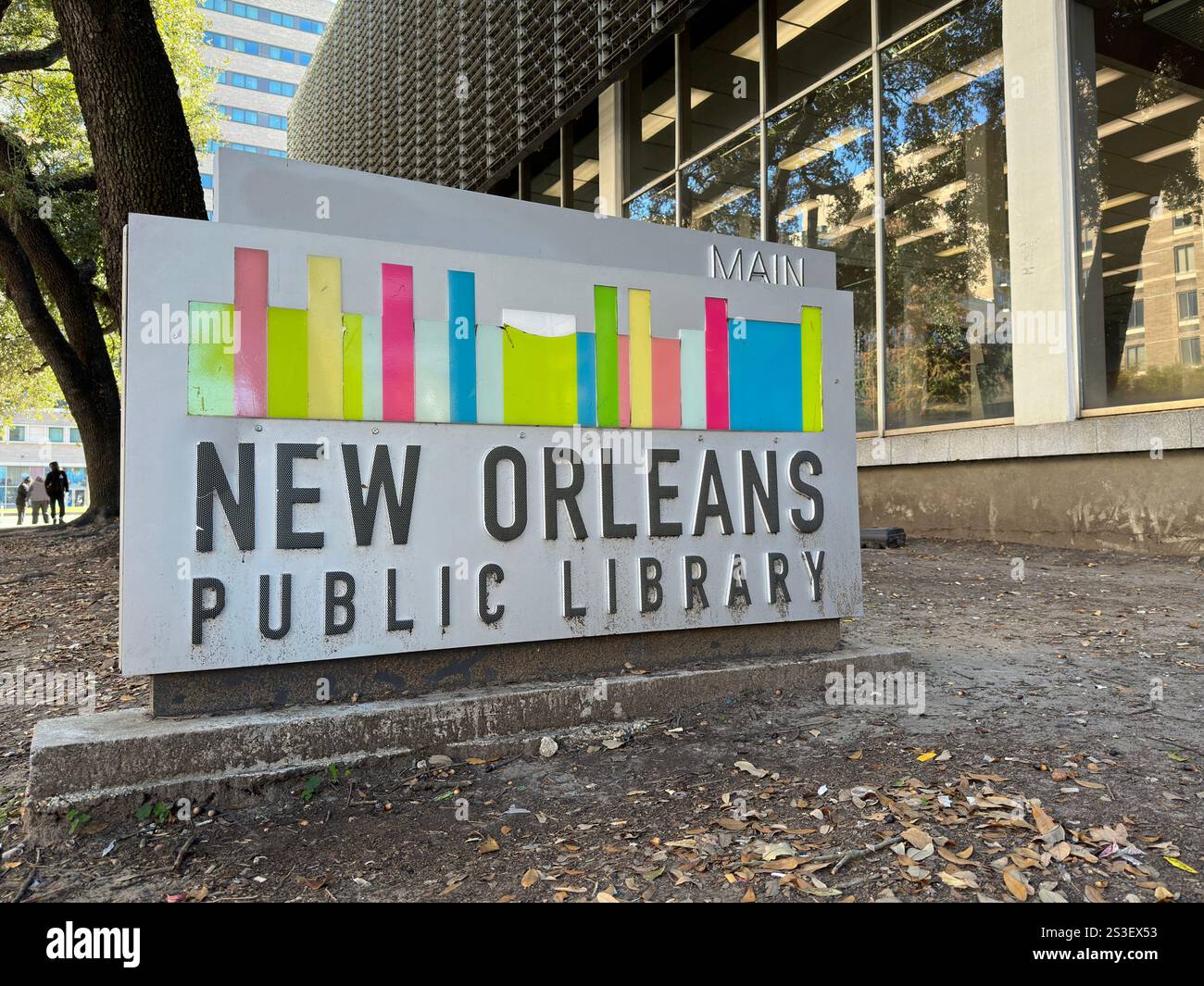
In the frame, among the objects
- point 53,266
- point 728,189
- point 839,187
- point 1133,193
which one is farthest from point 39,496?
point 1133,193

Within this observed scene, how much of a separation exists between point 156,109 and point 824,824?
20.5 feet

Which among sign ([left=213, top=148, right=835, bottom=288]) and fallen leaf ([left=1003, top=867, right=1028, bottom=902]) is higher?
sign ([left=213, top=148, right=835, bottom=288])

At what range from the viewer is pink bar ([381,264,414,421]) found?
3.23 meters

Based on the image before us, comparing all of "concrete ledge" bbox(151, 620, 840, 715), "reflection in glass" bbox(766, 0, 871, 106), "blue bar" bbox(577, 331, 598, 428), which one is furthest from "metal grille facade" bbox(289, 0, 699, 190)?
"concrete ledge" bbox(151, 620, 840, 715)

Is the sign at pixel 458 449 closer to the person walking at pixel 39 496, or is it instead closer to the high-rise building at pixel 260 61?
the person walking at pixel 39 496

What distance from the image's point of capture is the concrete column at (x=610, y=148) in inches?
560

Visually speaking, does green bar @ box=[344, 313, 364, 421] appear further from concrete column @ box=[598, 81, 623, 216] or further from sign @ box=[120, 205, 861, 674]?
concrete column @ box=[598, 81, 623, 216]

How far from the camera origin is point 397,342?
3.25 meters

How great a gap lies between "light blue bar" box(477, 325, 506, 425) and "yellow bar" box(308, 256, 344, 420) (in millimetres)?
540

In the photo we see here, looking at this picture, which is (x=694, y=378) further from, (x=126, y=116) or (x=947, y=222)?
(x=947, y=222)

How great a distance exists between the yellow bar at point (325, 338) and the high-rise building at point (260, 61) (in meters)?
61.5

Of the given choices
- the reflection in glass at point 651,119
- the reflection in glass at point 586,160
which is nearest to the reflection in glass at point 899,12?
the reflection in glass at point 651,119

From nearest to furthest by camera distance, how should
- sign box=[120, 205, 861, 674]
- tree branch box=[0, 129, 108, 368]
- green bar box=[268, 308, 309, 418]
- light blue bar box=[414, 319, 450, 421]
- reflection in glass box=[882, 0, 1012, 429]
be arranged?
sign box=[120, 205, 861, 674], green bar box=[268, 308, 309, 418], light blue bar box=[414, 319, 450, 421], reflection in glass box=[882, 0, 1012, 429], tree branch box=[0, 129, 108, 368]
